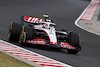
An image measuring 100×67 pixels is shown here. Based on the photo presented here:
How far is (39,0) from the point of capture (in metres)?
38.8

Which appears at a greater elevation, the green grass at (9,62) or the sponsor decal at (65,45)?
the sponsor decal at (65,45)

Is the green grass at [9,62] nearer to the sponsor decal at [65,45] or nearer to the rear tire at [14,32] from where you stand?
the sponsor decal at [65,45]

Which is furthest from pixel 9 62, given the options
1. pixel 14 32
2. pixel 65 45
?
pixel 14 32

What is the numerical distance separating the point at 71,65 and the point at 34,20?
5470 mm

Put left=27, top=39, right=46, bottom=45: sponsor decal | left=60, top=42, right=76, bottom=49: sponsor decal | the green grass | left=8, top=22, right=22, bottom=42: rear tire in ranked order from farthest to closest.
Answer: left=8, top=22, right=22, bottom=42: rear tire < left=60, top=42, right=76, bottom=49: sponsor decal < left=27, top=39, right=46, bottom=45: sponsor decal < the green grass

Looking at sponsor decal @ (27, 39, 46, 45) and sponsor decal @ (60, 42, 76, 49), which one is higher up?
sponsor decal @ (27, 39, 46, 45)

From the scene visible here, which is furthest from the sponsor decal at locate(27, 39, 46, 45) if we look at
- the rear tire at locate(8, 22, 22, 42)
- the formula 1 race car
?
the rear tire at locate(8, 22, 22, 42)

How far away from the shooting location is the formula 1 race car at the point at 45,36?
11828mm

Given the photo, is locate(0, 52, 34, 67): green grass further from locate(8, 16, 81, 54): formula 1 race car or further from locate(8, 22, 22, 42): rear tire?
locate(8, 22, 22, 42): rear tire

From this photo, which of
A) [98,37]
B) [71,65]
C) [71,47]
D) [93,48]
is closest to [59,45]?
[71,47]

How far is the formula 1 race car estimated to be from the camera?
11.8 metres

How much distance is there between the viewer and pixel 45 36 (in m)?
12.2

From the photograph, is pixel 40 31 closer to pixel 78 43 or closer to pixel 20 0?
pixel 78 43

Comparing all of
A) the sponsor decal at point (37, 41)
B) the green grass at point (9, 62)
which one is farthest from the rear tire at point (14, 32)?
the green grass at point (9, 62)
